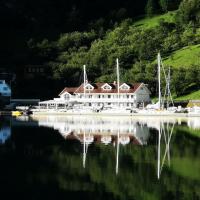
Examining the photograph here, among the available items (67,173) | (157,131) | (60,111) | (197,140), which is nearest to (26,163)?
(67,173)

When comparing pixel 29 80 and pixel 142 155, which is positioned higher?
pixel 29 80

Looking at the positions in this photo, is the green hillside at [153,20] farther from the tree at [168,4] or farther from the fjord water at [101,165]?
the fjord water at [101,165]

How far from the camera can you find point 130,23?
165375 millimetres

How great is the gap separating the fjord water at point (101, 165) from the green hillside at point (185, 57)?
58609 mm

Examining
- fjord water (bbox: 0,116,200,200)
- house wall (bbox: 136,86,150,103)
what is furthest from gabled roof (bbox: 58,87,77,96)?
fjord water (bbox: 0,116,200,200)

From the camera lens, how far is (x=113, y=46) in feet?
469

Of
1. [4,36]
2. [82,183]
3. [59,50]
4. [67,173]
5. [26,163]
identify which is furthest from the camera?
[4,36]

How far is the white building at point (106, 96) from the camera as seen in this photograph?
115 meters

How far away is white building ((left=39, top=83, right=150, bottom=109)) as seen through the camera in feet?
378

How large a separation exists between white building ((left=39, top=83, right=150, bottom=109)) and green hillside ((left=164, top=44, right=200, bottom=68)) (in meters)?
12.0

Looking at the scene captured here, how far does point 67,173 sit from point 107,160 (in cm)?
647

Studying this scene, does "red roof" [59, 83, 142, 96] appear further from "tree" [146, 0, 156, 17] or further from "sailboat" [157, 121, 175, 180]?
"tree" [146, 0, 156, 17]

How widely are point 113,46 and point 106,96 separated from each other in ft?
93.5

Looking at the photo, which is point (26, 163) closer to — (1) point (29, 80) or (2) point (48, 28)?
(1) point (29, 80)
